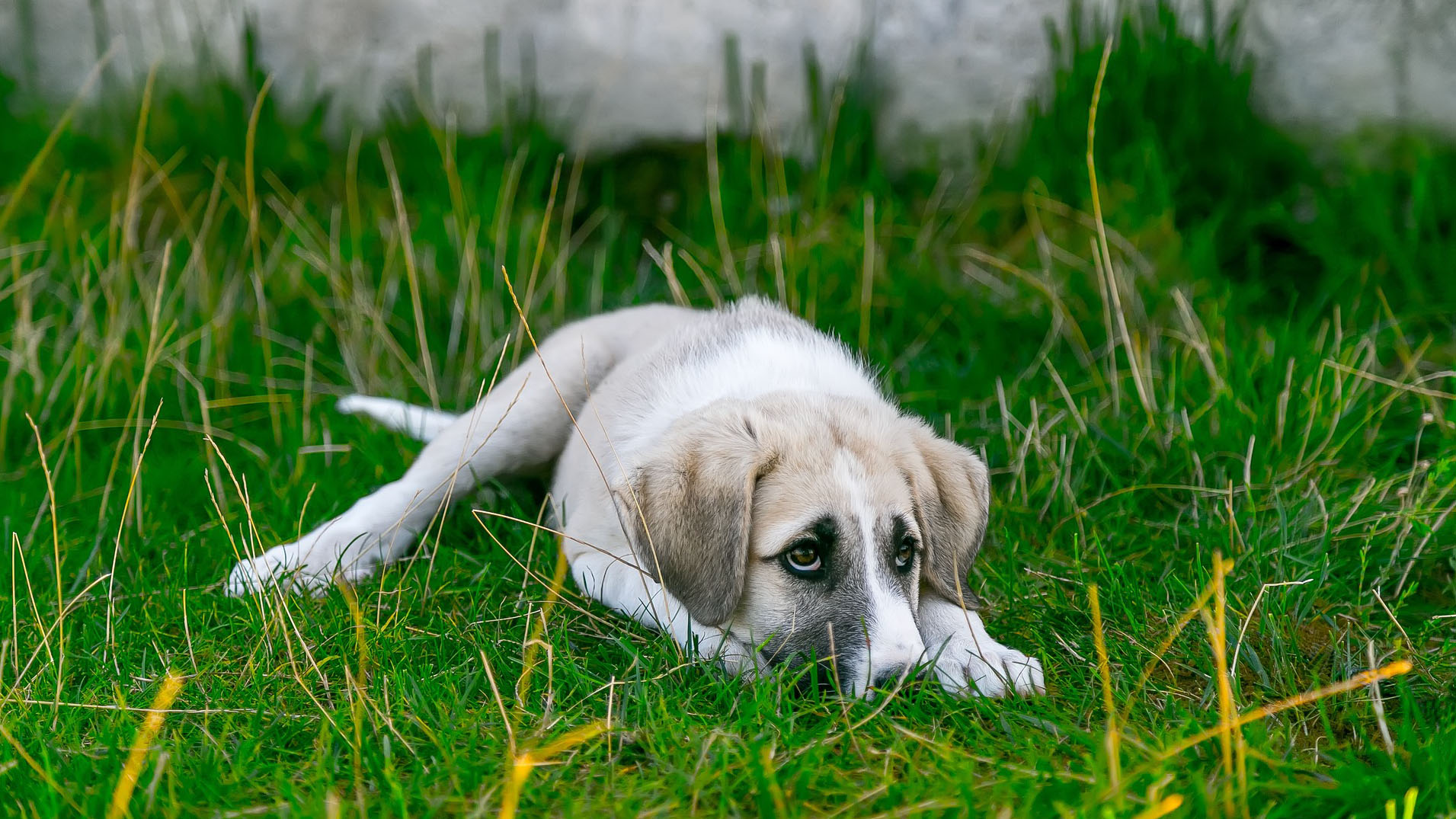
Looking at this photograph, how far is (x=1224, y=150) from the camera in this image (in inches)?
204

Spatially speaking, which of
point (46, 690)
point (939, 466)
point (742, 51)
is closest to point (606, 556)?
point (939, 466)

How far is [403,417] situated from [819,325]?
164cm

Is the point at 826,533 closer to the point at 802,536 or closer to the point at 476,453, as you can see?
the point at 802,536

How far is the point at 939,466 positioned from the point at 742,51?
3043mm

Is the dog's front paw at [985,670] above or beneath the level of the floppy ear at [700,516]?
beneath

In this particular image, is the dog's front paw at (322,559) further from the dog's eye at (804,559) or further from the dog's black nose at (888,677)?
the dog's black nose at (888,677)

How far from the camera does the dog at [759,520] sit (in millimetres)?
2740

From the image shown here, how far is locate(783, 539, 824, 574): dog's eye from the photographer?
2.78 metres

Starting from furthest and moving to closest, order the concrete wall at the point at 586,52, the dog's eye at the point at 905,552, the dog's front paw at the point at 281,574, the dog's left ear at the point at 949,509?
the concrete wall at the point at 586,52 < the dog's front paw at the point at 281,574 < the dog's left ear at the point at 949,509 < the dog's eye at the point at 905,552

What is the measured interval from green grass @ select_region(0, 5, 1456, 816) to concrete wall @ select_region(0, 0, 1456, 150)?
21 cm

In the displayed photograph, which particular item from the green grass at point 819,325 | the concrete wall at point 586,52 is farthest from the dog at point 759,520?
the concrete wall at point 586,52

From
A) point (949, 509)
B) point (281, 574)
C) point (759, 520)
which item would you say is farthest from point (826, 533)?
point (281, 574)

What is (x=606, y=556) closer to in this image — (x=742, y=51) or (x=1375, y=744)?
(x=1375, y=744)

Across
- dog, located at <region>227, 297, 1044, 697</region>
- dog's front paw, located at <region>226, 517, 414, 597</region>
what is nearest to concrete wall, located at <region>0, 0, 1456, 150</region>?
dog, located at <region>227, 297, 1044, 697</region>
